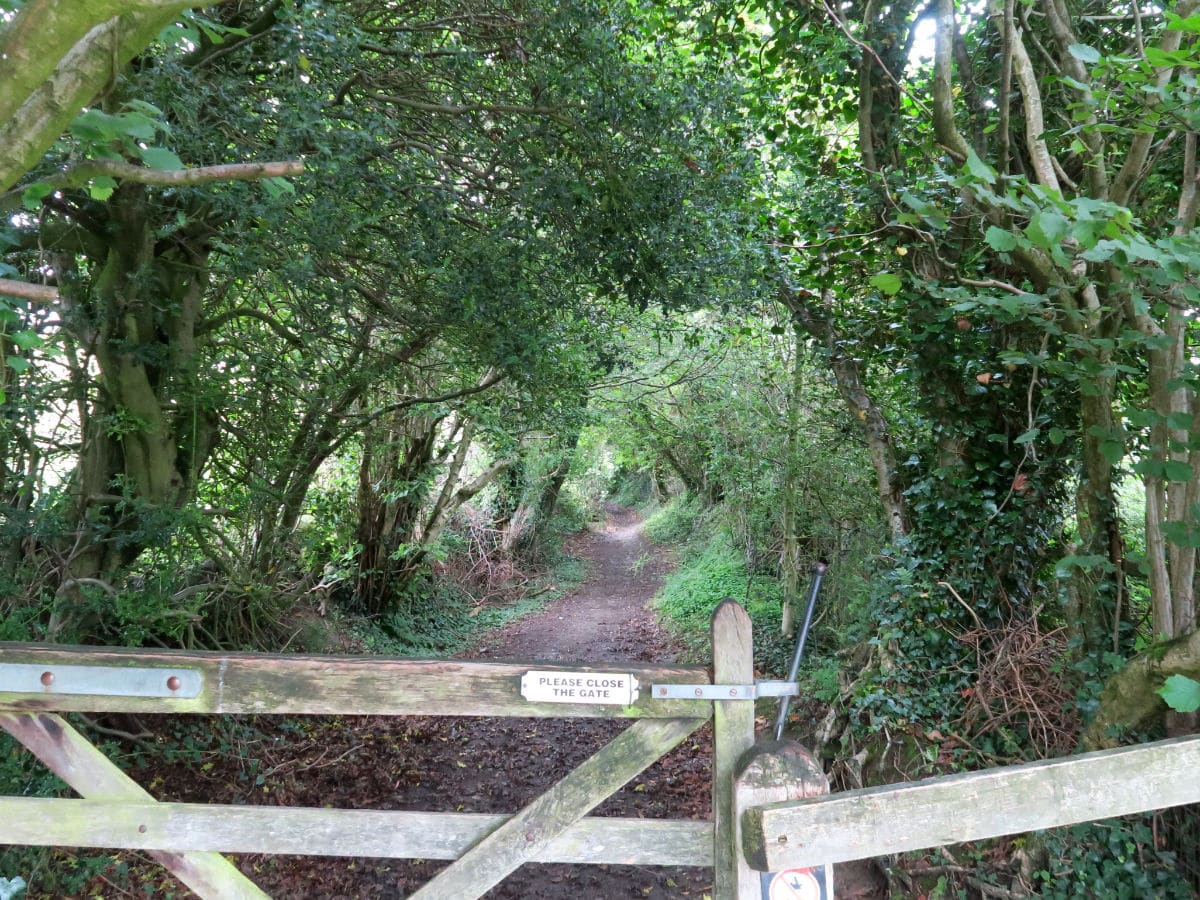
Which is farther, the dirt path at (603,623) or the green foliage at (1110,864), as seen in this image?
the dirt path at (603,623)

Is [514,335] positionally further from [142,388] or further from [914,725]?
[914,725]

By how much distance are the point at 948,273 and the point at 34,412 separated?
7.13 m

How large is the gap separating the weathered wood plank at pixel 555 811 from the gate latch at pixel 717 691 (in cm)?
11

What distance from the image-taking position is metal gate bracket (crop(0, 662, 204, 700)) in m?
2.12

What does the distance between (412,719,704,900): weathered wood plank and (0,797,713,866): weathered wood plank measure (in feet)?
0.15

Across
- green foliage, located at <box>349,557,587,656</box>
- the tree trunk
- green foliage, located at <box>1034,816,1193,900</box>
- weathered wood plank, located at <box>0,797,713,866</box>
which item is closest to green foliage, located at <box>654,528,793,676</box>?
the tree trunk

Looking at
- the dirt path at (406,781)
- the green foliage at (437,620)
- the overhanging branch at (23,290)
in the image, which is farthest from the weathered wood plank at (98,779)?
the green foliage at (437,620)

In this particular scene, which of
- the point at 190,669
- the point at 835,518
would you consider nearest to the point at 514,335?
the point at 190,669

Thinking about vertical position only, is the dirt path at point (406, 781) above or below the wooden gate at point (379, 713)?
below

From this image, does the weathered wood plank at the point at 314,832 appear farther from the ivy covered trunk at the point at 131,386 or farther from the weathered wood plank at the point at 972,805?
the ivy covered trunk at the point at 131,386

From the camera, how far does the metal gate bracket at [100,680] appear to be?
2.12 meters

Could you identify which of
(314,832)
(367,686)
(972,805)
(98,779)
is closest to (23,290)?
(367,686)

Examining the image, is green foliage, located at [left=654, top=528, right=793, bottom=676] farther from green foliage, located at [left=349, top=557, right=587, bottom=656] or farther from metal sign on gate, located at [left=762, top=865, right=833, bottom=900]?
metal sign on gate, located at [left=762, top=865, right=833, bottom=900]

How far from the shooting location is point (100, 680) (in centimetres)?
214
